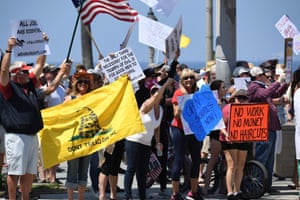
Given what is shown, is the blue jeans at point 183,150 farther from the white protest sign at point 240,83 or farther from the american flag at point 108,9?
the american flag at point 108,9

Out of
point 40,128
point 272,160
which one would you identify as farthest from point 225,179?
point 40,128

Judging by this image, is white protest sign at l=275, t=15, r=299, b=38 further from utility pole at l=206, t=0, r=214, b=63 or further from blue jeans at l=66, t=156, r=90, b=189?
utility pole at l=206, t=0, r=214, b=63

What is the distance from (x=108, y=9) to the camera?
14.3 meters

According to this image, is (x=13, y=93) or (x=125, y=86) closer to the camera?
(x=13, y=93)

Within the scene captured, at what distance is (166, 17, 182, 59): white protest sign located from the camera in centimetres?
1274

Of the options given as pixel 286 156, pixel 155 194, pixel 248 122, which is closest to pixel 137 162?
pixel 155 194

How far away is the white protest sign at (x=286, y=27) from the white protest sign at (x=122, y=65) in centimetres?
586

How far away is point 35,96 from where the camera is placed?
1149 cm

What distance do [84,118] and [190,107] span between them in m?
1.86

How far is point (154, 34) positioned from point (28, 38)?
2.01 m

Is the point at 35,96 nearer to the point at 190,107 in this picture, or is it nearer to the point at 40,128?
the point at 40,128

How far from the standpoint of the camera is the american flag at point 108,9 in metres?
14.2

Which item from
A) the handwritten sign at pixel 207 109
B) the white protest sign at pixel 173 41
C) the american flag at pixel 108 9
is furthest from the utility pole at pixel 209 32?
the white protest sign at pixel 173 41

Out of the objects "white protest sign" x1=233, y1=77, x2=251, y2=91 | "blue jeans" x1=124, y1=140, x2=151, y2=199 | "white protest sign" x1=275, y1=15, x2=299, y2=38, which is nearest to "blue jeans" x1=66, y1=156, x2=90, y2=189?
"blue jeans" x1=124, y1=140, x2=151, y2=199
